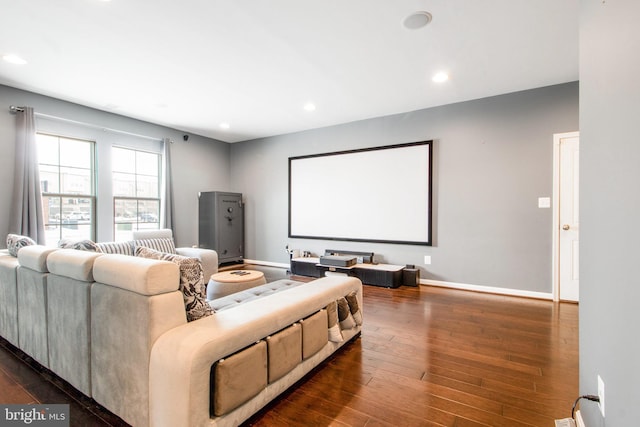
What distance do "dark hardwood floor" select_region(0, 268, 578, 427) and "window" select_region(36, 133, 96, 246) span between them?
2.36 metres

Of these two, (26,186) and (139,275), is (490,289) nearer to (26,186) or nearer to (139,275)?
(139,275)

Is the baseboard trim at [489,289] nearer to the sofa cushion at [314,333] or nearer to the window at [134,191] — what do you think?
the sofa cushion at [314,333]

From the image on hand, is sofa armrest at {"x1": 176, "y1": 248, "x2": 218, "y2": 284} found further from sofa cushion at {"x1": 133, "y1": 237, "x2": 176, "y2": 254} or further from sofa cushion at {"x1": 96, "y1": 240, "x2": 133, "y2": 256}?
sofa cushion at {"x1": 96, "y1": 240, "x2": 133, "y2": 256}

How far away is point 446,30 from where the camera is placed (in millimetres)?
2553

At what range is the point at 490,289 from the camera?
4090 mm

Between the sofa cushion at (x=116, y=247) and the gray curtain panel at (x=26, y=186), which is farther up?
the gray curtain panel at (x=26, y=186)

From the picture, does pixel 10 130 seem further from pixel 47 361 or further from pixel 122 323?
pixel 122 323

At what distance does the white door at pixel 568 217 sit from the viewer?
3.64m

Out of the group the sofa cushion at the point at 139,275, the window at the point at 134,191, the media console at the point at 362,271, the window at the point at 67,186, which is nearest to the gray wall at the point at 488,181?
the media console at the point at 362,271

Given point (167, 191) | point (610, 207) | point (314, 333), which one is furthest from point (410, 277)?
point (167, 191)

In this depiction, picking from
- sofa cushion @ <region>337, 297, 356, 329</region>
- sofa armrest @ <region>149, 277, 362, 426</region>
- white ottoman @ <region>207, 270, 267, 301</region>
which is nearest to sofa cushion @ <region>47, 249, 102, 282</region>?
sofa armrest @ <region>149, 277, 362, 426</region>

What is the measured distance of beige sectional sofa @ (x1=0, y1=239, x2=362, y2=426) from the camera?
1288 millimetres

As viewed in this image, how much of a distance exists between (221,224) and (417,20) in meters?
4.73

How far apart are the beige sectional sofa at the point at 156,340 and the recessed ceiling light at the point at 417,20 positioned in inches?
88.9
